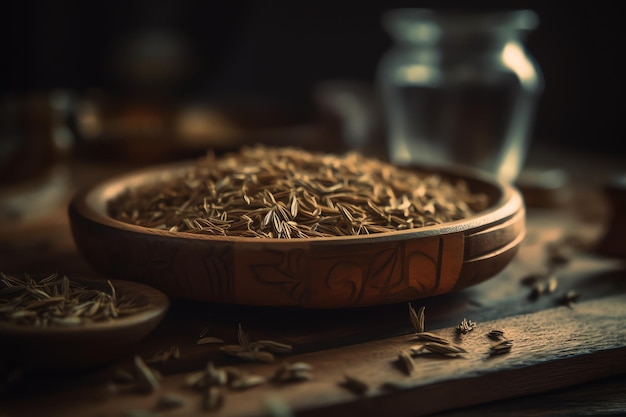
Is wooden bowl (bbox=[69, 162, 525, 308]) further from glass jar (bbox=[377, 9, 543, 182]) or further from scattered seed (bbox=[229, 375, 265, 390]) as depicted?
glass jar (bbox=[377, 9, 543, 182])

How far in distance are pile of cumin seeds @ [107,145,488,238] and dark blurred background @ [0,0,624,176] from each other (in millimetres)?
1560

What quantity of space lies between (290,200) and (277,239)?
138 millimetres

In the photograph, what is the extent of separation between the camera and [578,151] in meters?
2.25

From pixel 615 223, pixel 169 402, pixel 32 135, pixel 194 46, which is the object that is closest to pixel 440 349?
pixel 169 402

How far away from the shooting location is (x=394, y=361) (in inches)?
29.1

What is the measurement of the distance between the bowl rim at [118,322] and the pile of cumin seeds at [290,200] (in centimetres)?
10

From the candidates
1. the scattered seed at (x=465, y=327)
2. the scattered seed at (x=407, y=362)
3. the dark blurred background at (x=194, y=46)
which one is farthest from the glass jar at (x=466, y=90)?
the dark blurred background at (x=194, y=46)

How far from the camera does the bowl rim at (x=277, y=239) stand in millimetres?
744

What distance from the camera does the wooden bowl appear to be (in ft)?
2.42

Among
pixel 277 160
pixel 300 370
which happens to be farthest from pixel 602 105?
pixel 300 370

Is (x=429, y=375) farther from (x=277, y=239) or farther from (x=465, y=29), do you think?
(x=465, y=29)

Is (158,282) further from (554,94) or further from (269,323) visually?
(554,94)

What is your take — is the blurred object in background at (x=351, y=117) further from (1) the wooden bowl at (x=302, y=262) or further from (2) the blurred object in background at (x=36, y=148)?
(1) the wooden bowl at (x=302, y=262)

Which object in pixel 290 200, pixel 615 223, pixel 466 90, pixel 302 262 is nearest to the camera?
pixel 302 262
